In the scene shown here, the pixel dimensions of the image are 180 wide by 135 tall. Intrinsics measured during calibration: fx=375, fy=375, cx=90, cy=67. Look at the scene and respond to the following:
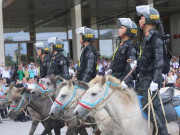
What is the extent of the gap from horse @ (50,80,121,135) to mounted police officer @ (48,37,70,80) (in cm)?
223

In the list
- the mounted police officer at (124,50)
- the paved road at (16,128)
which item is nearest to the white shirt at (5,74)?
the paved road at (16,128)

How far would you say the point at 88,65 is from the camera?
888cm

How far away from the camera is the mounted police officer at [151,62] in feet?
20.2

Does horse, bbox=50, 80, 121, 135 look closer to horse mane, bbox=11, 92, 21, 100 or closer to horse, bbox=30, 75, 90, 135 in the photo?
horse, bbox=30, 75, 90, 135

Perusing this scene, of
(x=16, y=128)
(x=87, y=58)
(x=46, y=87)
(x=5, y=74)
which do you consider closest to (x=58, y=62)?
(x=46, y=87)

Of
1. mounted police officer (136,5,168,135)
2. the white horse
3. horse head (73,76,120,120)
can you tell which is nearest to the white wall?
mounted police officer (136,5,168,135)

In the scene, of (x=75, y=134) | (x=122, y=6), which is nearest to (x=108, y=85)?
(x=75, y=134)

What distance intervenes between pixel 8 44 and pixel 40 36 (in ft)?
10.7

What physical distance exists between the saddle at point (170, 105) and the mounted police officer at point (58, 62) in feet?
13.9

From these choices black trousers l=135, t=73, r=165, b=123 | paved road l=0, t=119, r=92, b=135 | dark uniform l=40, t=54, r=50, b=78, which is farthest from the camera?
paved road l=0, t=119, r=92, b=135

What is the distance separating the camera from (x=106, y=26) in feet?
128

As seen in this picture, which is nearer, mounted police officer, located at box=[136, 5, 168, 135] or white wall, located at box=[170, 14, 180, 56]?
mounted police officer, located at box=[136, 5, 168, 135]

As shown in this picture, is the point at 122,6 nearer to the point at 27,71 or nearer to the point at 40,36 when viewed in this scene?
the point at 40,36

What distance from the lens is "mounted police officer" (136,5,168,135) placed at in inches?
242
